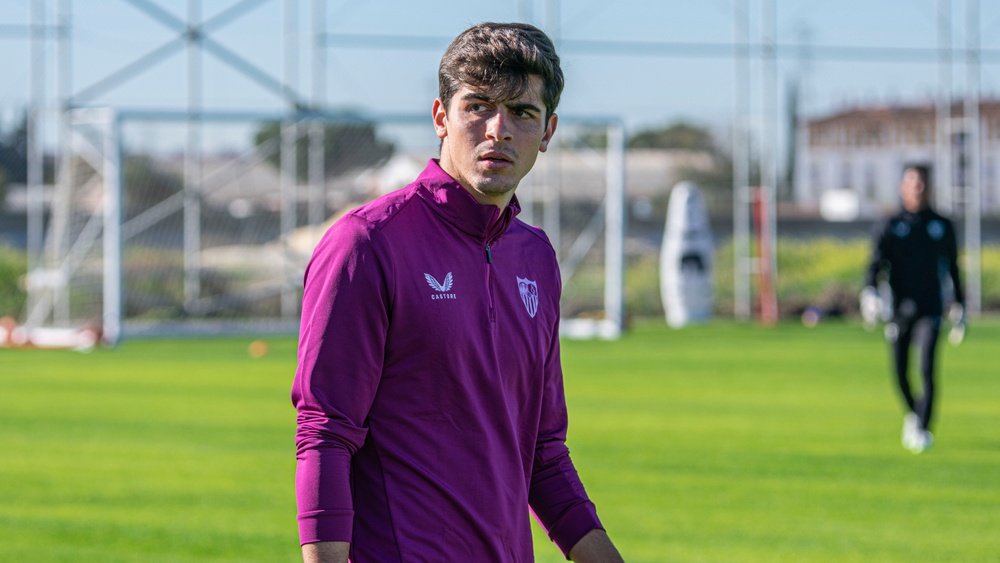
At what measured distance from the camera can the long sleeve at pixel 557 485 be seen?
3.75 meters

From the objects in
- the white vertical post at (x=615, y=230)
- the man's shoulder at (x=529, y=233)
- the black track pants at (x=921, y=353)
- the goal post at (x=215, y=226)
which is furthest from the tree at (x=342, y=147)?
the man's shoulder at (x=529, y=233)

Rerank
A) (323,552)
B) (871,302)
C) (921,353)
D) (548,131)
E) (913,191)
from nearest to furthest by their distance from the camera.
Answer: (323,552) → (548,131) → (921,353) → (913,191) → (871,302)

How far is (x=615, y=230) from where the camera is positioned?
95.0ft

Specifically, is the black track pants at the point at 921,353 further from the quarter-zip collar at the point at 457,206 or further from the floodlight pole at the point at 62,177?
the floodlight pole at the point at 62,177

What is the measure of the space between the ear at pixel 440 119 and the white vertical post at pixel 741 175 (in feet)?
99.2

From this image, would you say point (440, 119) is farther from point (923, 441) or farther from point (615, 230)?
point (615, 230)

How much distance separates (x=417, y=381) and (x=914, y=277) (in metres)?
10.1

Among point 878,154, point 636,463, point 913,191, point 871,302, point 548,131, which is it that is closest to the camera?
point 548,131

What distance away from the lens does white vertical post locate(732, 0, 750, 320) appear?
33.4 metres

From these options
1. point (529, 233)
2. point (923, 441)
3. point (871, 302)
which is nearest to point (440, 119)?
point (529, 233)

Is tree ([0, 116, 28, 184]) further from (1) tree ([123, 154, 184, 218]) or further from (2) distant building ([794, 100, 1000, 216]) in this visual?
(2) distant building ([794, 100, 1000, 216])

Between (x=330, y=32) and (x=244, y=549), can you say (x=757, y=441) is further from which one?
(x=330, y=32)

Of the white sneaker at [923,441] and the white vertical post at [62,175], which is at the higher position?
the white vertical post at [62,175]

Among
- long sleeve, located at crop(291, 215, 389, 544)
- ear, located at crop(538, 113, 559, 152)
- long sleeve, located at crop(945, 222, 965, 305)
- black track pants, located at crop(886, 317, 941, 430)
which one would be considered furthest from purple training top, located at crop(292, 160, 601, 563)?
long sleeve, located at crop(945, 222, 965, 305)
